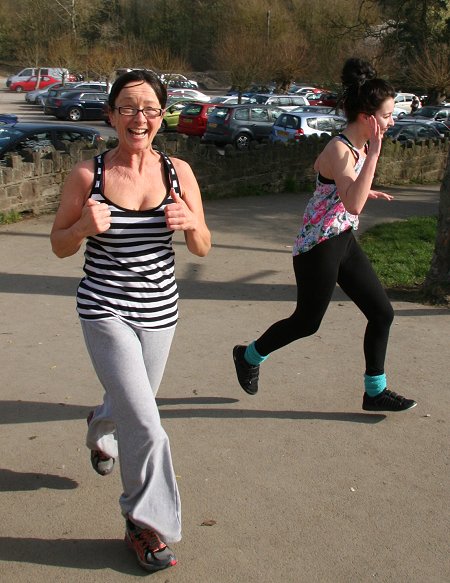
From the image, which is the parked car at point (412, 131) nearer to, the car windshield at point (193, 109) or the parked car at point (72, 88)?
the car windshield at point (193, 109)

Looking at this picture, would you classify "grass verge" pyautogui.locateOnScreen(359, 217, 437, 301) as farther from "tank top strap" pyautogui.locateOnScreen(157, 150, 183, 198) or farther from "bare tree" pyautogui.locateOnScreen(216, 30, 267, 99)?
"bare tree" pyautogui.locateOnScreen(216, 30, 267, 99)

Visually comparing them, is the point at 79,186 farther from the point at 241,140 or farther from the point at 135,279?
the point at 241,140

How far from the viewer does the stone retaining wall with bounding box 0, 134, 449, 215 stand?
1123cm

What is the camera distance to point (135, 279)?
3.12m

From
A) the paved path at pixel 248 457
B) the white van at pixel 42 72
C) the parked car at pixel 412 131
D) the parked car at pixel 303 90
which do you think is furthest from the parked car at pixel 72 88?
the paved path at pixel 248 457

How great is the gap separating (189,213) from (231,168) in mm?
11381

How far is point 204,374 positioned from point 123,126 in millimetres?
2443

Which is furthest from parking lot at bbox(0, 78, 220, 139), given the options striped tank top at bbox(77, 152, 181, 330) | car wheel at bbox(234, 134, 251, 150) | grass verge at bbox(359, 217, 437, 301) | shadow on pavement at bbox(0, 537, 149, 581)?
shadow on pavement at bbox(0, 537, 149, 581)

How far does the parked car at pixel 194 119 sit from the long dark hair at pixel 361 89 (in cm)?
A: 2517

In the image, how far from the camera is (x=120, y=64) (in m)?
42.1

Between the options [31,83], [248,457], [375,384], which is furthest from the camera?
[31,83]

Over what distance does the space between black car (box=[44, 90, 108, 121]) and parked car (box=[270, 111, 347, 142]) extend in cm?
1452

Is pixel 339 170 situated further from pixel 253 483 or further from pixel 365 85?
pixel 253 483

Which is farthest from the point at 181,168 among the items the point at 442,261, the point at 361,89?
the point at 442,261
